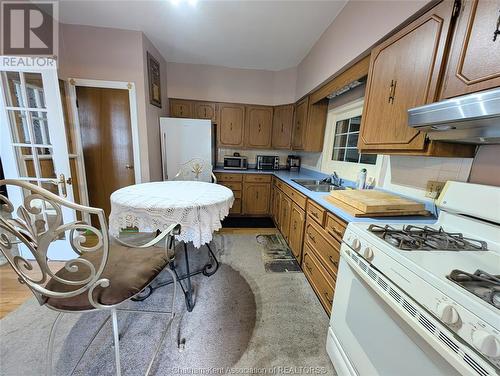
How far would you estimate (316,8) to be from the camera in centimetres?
189

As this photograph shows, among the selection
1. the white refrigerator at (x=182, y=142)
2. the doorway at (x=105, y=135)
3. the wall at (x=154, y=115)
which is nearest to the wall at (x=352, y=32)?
the white refrigerator at (x=182, y=142)

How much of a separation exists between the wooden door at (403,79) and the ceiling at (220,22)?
0.94 m

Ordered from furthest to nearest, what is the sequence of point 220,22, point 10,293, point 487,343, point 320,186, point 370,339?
point 320,186, point 220,22, point 10,293, point 370,339, point 487,343

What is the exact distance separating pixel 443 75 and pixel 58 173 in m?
3.22

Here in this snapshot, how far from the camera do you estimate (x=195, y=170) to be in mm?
3139

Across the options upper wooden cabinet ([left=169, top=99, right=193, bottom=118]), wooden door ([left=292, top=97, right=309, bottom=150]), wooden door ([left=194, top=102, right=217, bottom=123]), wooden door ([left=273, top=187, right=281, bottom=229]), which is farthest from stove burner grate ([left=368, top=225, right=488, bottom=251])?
upper wooden cabinet ([left=169, top=99, right=193, bottom=118])

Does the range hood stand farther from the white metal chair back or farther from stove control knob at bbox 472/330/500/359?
the white metal chair back

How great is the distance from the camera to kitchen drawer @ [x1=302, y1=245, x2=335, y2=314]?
149 cm

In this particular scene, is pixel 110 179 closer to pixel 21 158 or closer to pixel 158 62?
pixel 21 158

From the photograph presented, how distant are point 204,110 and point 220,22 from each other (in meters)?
1.54

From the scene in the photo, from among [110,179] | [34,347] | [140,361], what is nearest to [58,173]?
[110,179]

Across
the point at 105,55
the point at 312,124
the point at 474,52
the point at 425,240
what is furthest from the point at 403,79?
the point at 105,55

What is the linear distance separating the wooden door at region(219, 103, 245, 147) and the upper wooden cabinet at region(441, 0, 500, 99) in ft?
9.93

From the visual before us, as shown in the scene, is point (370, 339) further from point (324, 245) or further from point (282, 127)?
point (282, 127)
